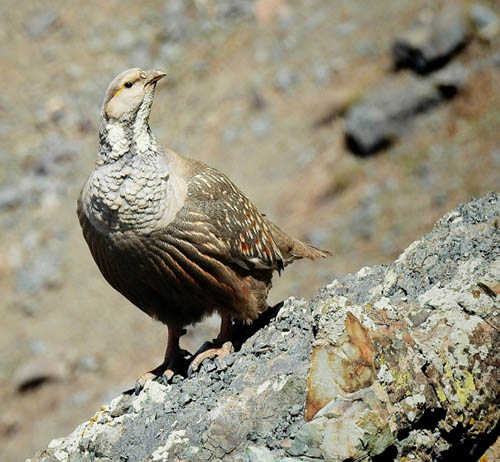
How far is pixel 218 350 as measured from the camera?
279 inches

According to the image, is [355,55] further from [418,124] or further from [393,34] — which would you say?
[418,124]

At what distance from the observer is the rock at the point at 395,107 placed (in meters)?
18.5

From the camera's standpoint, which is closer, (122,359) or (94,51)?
(122,359)

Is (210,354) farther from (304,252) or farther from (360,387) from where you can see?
(360,387)

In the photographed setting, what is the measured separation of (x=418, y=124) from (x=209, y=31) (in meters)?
9.11

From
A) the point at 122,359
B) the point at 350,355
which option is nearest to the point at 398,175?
the point at 122,359

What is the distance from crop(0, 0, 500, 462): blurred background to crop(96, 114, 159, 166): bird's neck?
10352mm

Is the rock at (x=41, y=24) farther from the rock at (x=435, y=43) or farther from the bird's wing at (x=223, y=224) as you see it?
the bird's wing at (x=223, y=224)

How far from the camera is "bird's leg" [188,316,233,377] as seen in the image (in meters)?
7.02

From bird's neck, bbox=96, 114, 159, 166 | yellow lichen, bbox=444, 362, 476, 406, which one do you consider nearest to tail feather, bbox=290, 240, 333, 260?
bird's neck, bbox=96, 114, 159, 166

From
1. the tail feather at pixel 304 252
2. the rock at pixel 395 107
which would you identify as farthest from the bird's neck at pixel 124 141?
the rock at pixel 395 107

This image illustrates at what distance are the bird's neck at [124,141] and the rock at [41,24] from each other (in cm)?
2106

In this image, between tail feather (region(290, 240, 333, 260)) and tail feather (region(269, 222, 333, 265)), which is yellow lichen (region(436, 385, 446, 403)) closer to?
tail feather (region(269, 222, 333, 265))

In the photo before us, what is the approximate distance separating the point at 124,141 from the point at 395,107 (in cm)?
1280
